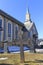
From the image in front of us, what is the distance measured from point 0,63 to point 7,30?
21764 millimetres

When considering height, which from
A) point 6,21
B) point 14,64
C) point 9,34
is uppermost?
point 6,21

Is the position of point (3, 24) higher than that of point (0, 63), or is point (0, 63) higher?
point (3, 24)

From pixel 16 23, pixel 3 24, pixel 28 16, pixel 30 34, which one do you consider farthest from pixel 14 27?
pixel 28 16

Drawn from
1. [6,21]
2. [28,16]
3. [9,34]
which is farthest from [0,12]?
[28,16]

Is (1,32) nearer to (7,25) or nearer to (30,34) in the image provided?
(7,25)

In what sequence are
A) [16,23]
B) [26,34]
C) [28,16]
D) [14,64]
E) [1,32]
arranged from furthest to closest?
[28,16], [26,34], [16,23], [1,32], [14,64]

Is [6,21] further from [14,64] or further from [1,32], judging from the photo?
[14,64]

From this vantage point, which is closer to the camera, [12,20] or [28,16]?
[12,20]

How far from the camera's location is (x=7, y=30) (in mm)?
30297

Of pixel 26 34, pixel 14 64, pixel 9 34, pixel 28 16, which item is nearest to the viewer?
pixel 14 64

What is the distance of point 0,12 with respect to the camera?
29047 millimetres

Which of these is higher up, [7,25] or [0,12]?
[0,12]

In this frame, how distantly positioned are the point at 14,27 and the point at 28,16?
14.7 metres

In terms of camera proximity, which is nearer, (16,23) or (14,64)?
(14,64)
